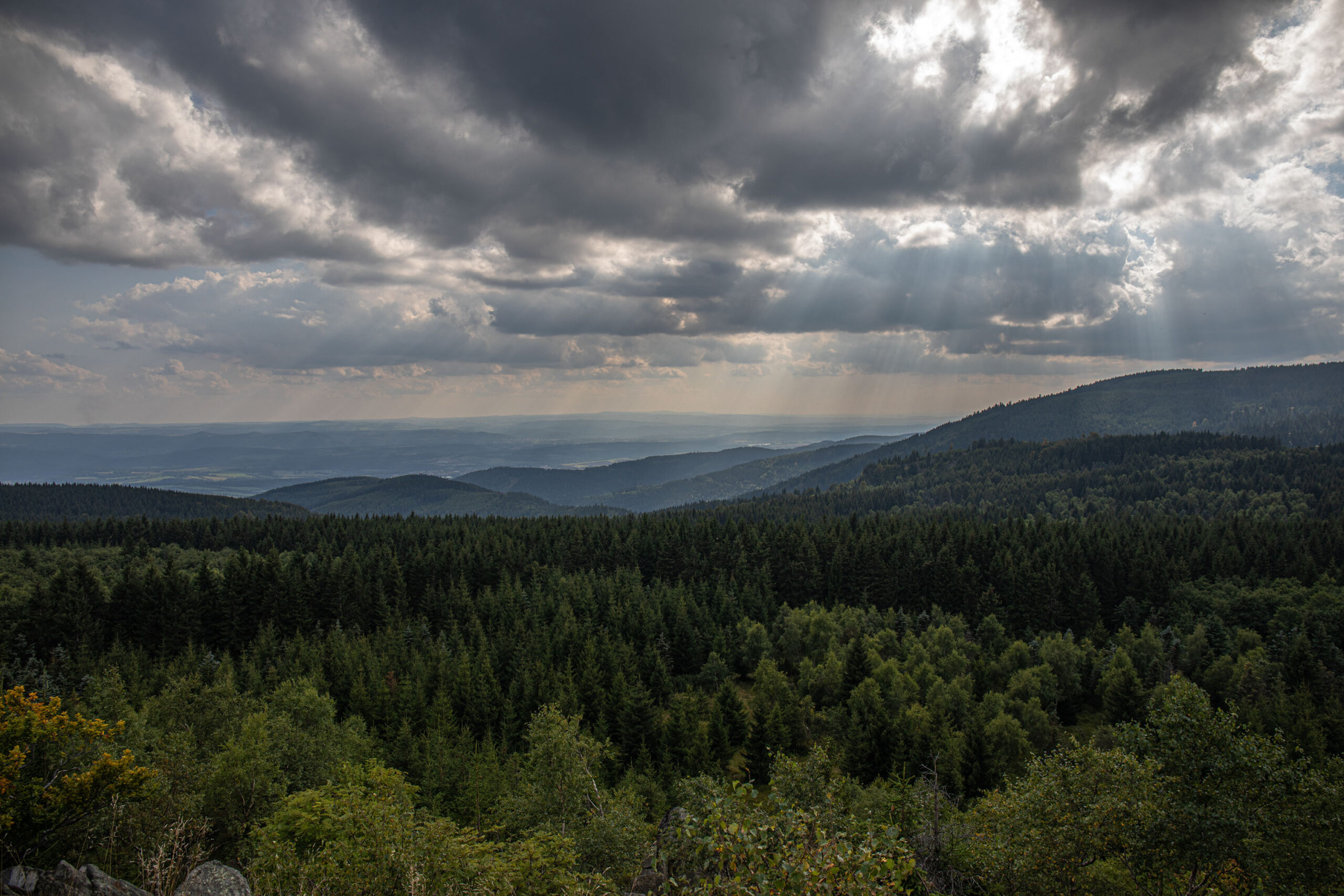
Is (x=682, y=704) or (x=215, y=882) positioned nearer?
(x=215, y=882)

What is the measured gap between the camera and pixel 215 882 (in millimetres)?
21297

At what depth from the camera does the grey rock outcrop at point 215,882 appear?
20.5 meters

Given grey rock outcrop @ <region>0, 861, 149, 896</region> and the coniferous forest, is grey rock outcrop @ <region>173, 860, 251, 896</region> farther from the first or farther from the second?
grey rock outcrop @ <region>0, 861, 149, 896</region>

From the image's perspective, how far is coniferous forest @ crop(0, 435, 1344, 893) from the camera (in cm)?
2311

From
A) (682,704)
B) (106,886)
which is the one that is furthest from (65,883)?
(682,704)

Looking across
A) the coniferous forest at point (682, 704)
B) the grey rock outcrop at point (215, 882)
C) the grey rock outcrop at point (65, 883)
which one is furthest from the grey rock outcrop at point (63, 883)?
the grey rock outcrop at point (215, 882)

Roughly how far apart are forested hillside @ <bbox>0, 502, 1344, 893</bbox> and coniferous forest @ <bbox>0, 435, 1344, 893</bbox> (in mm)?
335

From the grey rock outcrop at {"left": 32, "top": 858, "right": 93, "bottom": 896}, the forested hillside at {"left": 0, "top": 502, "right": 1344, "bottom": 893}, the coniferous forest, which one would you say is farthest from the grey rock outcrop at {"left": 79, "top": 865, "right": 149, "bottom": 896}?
the forested hillside at {"left": 0, "top": 502, "right": 1344, "bottom": 893}

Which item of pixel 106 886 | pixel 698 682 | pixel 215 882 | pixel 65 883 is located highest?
pixel 65 883

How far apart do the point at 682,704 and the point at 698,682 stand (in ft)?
78.3

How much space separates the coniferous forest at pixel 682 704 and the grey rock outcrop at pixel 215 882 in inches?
34.0

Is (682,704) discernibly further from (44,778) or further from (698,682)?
(44,778)

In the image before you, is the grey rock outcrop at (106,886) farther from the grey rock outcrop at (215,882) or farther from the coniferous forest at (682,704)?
the grey rock outcrop at (215,882)

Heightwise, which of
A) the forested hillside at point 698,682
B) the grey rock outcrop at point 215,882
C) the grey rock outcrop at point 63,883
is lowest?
the forested hillside at point 698,682
